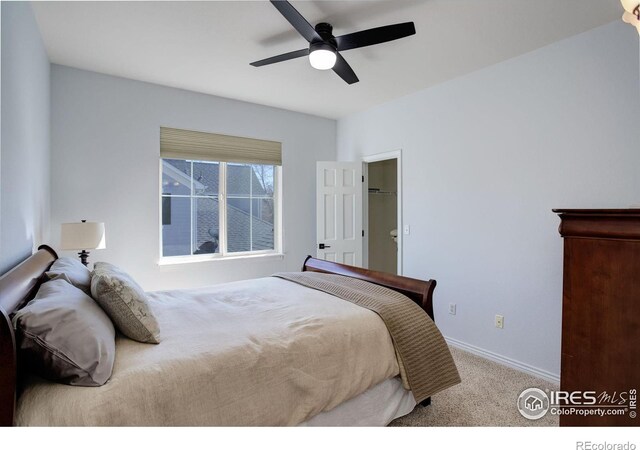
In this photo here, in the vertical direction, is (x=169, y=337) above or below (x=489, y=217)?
below

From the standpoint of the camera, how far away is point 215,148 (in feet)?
12.2

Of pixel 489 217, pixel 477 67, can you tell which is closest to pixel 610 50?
pixel 477 67

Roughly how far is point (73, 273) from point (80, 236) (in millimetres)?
1004

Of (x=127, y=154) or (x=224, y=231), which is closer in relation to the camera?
(x=127, y=154)

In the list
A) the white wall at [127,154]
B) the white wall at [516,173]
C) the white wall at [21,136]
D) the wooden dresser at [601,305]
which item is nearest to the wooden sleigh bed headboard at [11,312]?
the white wall at [21,136]

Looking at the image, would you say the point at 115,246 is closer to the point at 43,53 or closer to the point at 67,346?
the point at 43,53

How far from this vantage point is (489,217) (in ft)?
9.60

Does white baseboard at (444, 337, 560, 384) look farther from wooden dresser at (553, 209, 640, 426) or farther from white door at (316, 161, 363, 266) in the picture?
white door at (316, 161, 363, 266)

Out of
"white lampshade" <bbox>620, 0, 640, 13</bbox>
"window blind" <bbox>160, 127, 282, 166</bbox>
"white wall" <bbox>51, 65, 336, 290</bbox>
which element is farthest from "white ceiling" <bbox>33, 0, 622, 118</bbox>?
"white lampshade" <bbox>620, 0, 640, 13</bbox>

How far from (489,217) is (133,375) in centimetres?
289

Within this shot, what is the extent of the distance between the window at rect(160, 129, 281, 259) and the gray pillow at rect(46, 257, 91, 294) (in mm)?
1675

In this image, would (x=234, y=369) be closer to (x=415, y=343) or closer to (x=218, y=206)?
(x=415, y=343)

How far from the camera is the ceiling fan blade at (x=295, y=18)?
1.62 meters

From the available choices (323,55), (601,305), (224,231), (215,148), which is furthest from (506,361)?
(215,148)
